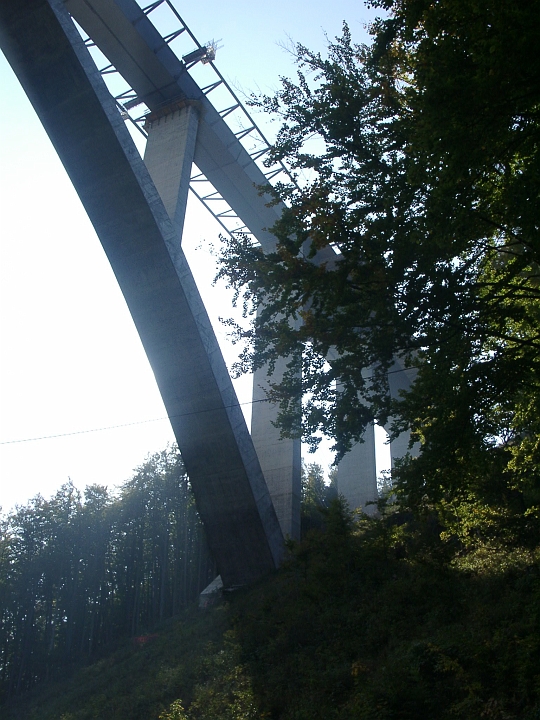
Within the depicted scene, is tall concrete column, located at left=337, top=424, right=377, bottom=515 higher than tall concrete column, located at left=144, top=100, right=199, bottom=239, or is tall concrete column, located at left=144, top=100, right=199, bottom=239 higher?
tall concrete column, located at left=144, top=100, right=199, bottom=239

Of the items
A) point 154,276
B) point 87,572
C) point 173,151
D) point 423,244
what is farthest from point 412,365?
point 87,572

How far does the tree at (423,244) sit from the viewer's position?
6.02 meters

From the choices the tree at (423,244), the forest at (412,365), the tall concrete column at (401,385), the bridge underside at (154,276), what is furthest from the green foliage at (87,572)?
the tree at (423,244)

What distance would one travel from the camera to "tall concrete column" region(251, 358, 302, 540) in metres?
18.5

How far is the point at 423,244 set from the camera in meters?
7.64

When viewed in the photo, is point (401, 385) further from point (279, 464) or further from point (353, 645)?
point (353, 645)

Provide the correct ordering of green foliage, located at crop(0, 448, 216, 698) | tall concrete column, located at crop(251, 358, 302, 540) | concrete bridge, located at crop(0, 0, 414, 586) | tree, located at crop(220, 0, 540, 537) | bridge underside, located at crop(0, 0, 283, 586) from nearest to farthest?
tree, located at crop(220, 0, 540, 537) → bridge underside, located at crop(0, 0, 283, 586) → concrete bridge, located at crop(0, 0, 414, 586) → tall concrete column, located at crop(251, 358, 302, 540) → green foliage, located at crop(0, 448, 216, 698)

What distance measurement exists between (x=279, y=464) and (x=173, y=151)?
9.54 m

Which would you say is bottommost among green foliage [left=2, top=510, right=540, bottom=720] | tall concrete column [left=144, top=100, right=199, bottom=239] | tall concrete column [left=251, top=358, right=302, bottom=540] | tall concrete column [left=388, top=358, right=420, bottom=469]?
green foliage [left=2, top=510, right=540, bottom=720]

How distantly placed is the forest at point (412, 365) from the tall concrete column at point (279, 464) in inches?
196

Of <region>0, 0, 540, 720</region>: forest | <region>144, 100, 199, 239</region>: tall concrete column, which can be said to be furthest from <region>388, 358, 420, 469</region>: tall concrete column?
<region>0, 0, 540, 720</region>: forest

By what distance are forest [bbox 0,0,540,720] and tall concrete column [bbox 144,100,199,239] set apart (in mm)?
6773

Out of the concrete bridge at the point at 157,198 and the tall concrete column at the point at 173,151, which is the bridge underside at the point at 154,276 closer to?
the concrete bridge at the point at 157,198

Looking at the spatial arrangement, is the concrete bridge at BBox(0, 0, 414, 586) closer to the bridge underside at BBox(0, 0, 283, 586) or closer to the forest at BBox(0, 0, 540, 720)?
the bridge underside at BBox(0, 0, 283, 586)
